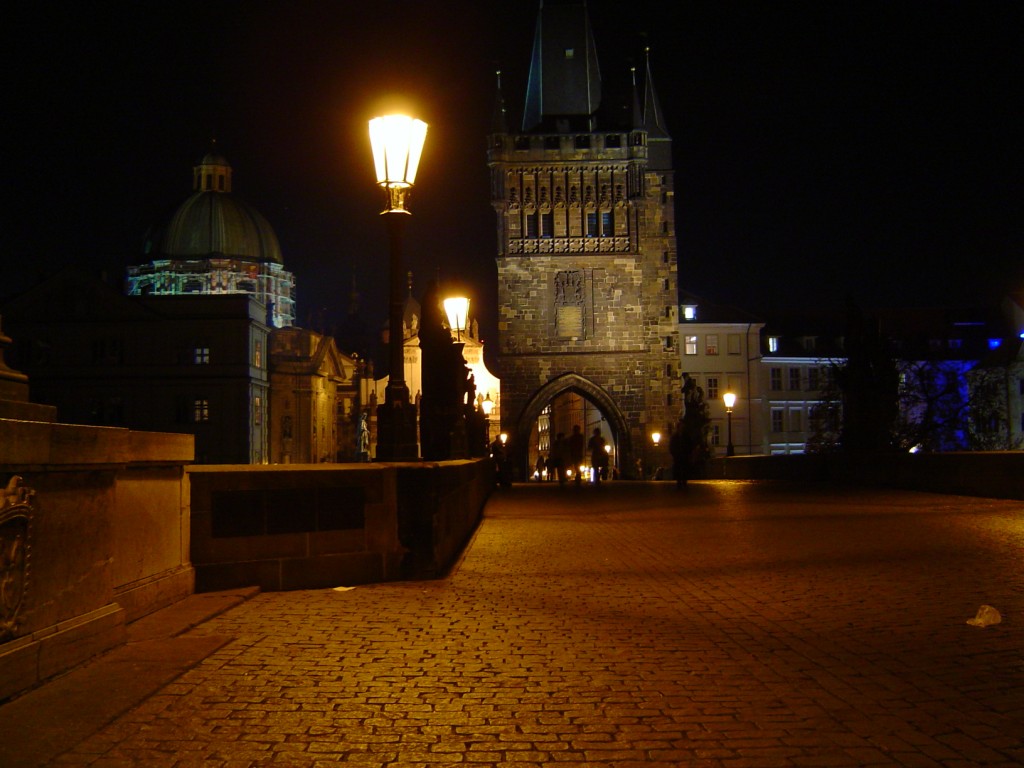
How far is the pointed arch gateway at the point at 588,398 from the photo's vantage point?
57312 mm

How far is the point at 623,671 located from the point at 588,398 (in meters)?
53.2

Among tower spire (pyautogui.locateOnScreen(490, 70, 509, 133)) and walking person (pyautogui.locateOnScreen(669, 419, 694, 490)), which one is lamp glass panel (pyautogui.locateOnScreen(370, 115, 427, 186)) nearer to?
walking person (pyautogui.locateOnScreen(669, 419, 694, 490))

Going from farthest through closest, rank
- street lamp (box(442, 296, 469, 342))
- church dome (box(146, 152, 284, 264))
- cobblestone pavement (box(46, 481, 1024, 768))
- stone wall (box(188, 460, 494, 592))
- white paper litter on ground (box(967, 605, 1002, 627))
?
church dome (box(146, 152, 284, 264)) → street lamp (box(442, 296, 469, 342)) → stone wall (box(188, 460, 494, 592)) → white paper litter on ground (box(967, 605, 1002, 627)) → cobblestone pavement (box(46, 481, 1024, 768))

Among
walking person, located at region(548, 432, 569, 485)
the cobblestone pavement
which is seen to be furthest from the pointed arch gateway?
the cobblestone pavement

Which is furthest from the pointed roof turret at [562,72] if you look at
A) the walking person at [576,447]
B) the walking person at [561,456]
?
the walking person at [576,447]

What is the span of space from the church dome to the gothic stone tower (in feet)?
133

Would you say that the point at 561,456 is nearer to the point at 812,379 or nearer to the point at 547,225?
the point at 547,225

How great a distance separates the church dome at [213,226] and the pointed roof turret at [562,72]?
37.7 m

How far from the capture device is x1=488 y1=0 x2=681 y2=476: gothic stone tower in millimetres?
58188

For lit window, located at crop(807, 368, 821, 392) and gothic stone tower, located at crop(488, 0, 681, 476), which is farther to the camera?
lit window, located at crop(807, 368, 821, 392)

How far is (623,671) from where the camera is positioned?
573cm

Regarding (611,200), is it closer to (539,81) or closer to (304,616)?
(539,81)

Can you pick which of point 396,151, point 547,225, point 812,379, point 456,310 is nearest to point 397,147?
point 396,151

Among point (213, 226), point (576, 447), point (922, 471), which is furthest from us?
point (213, 226)
